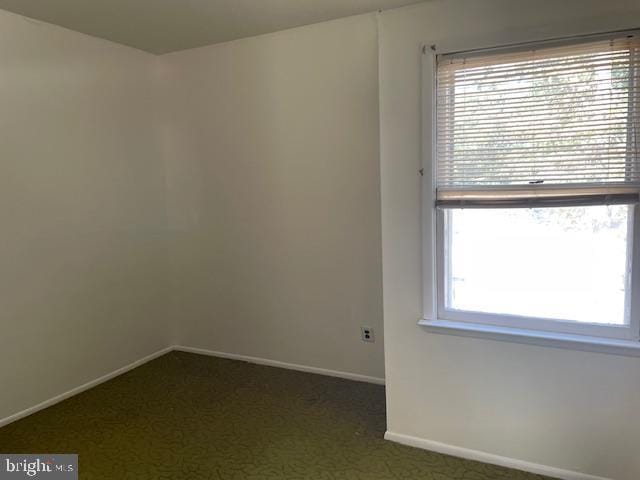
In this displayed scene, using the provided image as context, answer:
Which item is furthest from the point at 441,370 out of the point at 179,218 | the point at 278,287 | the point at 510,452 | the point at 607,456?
the point at 179,218

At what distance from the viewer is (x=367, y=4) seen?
2852mm

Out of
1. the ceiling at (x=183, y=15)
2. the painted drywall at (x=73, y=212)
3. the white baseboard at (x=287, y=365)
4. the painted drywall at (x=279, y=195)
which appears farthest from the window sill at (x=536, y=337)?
the painted drywall at (x=73, y=212)

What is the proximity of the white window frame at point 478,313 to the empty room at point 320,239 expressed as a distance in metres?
0.01

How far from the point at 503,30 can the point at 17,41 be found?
2.82m

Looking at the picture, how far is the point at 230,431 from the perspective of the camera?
2.79m

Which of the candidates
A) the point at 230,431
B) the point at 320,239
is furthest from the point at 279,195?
the point at 230,431

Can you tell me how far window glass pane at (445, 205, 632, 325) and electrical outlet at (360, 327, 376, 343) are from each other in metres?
0.94

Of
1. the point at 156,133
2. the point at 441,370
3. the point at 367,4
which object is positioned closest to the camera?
the point at 441,370

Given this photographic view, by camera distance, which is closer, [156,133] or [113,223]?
[113,223]

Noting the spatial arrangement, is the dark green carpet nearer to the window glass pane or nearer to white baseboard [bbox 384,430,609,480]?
white baseboard [bbox 384,430,609,480]

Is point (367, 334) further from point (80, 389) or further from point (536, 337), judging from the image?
point (80, 389)

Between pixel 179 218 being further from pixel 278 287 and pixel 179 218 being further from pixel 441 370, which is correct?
pixel 441 370

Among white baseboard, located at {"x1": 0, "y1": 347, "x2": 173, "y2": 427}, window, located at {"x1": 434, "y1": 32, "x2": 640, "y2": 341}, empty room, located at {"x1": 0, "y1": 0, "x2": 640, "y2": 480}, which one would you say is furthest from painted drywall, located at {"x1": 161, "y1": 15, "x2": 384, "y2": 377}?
window, located at {"x1": 434, "y1": 32, "x2": 640, "y2": 341}

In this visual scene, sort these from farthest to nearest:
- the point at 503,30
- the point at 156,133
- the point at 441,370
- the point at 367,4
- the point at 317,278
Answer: the point at 156,133 → the point at 317,278 → the point at 367,4 → the point at 441,370 → the point at 503,30
